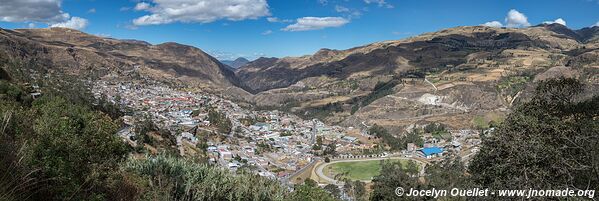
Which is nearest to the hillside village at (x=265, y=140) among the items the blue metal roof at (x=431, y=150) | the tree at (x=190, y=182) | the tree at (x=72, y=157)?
the blue metal roof at (x=431, y=150)

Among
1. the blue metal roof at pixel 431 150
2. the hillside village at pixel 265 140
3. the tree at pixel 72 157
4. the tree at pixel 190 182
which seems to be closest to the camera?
the tree at pixel 72 157

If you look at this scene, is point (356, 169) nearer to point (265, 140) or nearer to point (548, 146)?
point (265, 140)

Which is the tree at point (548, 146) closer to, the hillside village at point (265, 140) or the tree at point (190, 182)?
the tree at point (190, 182)

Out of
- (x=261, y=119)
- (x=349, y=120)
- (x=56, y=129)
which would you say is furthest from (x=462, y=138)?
(x=56, y=129)

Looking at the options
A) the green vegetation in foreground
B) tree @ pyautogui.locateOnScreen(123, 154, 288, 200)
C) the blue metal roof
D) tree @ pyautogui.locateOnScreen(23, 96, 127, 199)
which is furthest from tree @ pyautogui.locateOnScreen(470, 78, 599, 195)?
the blue metal roof

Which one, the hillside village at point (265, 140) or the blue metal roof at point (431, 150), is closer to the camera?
the hillside village at point (265, 140)

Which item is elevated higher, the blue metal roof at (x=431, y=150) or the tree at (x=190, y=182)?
the tree at (x=190, y=182)
